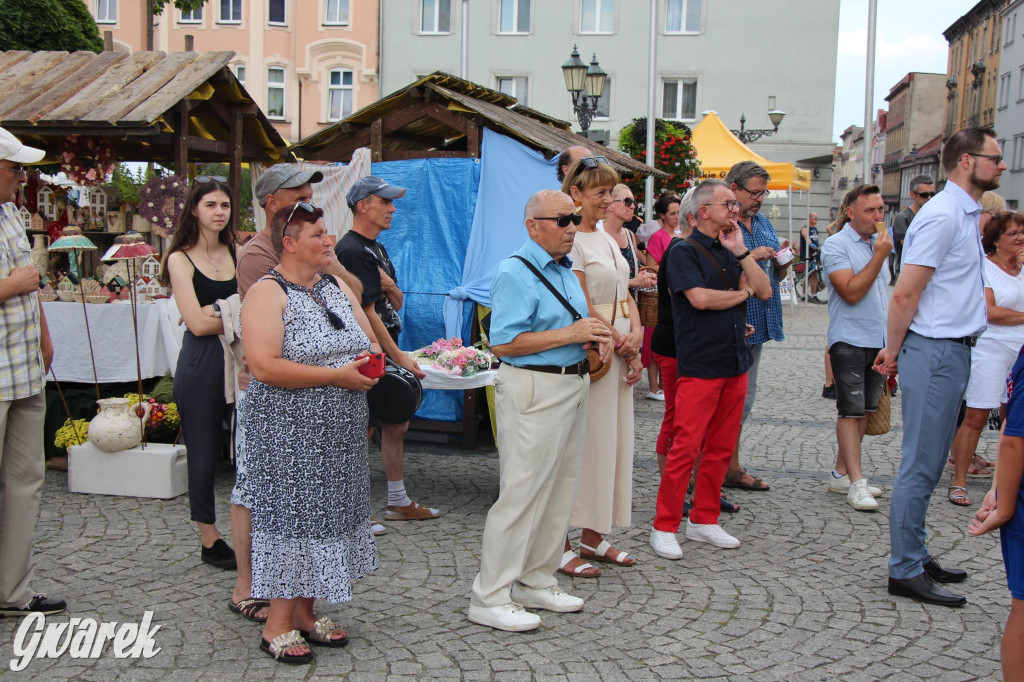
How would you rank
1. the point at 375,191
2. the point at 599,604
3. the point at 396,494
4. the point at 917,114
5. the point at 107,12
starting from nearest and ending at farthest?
the point at 599,604, the point at 375,191, the point at 396,494, the point at 107,12, the point at 917,114

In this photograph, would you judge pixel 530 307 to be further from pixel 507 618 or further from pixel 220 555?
Result: pixel 220 555

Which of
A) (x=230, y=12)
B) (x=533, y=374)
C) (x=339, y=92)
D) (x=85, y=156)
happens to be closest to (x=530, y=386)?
(x=533, y=374)

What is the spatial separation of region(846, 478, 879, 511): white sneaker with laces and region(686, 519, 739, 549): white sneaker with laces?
3.67 ft

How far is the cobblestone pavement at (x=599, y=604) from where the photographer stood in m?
3.53

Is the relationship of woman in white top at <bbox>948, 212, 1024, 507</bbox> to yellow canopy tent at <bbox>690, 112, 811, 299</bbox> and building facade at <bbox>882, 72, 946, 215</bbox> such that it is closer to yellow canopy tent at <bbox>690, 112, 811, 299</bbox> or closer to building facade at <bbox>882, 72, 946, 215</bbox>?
yellow canopy tent at <bbox>690, 112, 811, 299</bbox>

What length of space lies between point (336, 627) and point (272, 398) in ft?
3.38

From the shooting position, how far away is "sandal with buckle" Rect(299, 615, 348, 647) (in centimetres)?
364

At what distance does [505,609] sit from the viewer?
12.6 feet

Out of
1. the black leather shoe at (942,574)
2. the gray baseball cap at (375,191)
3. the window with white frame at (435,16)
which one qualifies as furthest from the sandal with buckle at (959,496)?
the window with white frame at (435,16)

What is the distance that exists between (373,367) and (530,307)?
2.44ft

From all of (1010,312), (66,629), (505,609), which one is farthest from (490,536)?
(1010,312)

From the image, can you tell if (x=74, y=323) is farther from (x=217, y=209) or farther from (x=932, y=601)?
(x=932, y=601)

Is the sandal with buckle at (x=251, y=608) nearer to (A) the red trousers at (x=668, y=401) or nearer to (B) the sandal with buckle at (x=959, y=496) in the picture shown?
(A) the red trousers at (x=668, y=401)

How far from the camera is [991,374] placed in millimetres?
5836
